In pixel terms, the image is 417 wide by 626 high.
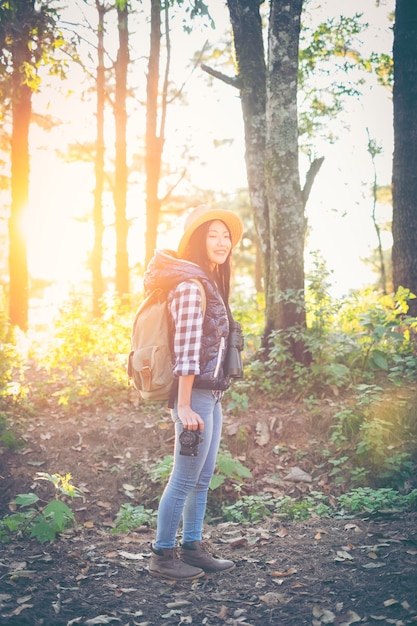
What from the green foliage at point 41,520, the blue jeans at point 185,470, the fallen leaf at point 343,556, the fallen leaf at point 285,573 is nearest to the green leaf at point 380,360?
the fallen leaf at point 343,556

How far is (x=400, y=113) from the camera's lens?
9.37 metres

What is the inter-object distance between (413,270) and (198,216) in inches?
241

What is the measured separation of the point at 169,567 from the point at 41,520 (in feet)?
4.06

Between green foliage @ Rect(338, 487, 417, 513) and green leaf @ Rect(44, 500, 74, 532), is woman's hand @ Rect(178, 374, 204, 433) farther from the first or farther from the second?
green foliage @ Rect(338, 487, 417, 513)

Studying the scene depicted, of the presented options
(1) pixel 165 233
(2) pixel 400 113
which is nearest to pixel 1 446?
(2) pixel 400 113

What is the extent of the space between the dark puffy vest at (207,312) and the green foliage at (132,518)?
2252mm

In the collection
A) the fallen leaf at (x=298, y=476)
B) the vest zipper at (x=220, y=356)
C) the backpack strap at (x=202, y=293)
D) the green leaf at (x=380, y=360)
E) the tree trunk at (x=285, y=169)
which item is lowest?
the fallen leaf at (x=298, y=476)

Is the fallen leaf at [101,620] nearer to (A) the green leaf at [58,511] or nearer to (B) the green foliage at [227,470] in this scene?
(A) the green leaf at [58,511]

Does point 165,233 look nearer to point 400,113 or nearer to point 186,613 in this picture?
point 400,113

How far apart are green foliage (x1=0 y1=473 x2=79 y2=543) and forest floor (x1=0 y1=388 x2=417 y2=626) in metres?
0.11

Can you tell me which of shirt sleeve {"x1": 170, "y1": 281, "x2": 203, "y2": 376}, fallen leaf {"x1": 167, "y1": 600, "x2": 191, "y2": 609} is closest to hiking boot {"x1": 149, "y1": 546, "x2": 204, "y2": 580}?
fallen leaf {"x1": 167, "y1": 600, "x2": 191, "y2": 609}

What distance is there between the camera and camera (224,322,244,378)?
391 centimetres

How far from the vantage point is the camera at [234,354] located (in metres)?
3.91

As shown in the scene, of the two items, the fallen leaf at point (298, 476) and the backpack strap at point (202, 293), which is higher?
the backpack strap at point (202, 293)
